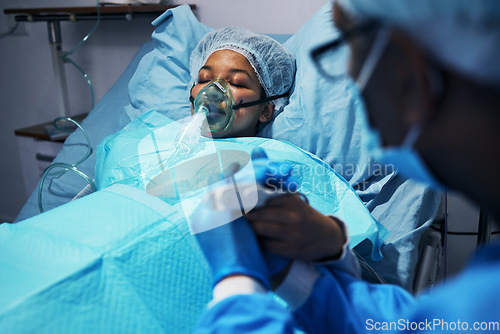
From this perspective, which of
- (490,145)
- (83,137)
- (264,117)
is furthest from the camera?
(83,137)

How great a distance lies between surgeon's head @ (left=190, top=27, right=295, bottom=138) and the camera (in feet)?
4.48

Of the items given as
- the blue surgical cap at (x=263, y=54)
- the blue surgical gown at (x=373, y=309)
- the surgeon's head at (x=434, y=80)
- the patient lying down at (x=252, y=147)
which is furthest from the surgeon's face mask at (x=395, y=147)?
the blue surgical cap at (x=263, y=54)

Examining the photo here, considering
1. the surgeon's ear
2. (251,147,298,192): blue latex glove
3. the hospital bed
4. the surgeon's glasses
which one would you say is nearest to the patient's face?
the hospital bed

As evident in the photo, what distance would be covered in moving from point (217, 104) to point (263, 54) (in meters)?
A: 0.28

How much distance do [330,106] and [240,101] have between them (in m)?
0.31

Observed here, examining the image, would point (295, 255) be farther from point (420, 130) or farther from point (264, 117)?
point (264, 117)

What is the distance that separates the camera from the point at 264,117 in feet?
4.97

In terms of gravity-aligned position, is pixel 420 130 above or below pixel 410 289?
above

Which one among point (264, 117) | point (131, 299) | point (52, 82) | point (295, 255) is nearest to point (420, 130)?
point (295, 255)

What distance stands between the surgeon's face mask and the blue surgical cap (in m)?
1.02

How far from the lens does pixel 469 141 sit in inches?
15.2

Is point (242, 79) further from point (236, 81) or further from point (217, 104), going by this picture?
point (217, 104)

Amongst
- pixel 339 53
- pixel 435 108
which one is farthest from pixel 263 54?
pixel 435 108

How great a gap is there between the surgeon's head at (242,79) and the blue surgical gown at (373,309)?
0.80 meters
